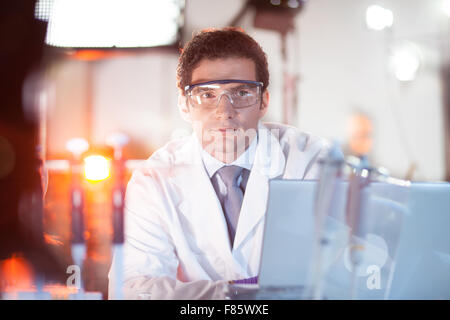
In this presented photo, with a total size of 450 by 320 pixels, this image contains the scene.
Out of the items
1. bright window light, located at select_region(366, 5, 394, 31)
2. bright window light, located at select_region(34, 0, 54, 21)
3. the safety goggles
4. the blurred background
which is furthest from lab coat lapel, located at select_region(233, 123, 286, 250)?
bright window light, located at select_region(34, 0, 54, 21)

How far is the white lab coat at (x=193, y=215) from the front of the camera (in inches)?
47.1

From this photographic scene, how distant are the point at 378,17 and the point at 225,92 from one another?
3.23 ft

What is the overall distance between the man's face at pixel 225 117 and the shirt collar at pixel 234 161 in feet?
0.06

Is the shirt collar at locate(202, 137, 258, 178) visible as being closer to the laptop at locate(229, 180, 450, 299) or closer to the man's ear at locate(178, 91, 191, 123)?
the man's ear at locate(178, 91, 191, 123)

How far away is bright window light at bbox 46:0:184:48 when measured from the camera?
1462mm

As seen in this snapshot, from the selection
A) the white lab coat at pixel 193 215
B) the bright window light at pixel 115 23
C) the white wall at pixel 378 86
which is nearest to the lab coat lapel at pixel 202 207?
the white lab coat at pixel 193 215

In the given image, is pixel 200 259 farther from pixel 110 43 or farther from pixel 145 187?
pixel 110 43

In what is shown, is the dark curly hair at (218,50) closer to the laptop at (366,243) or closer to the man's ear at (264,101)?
the man's ear at (264,101)

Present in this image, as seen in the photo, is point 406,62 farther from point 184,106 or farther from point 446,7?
point 184,106

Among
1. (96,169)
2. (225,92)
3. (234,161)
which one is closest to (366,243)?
(234,161)

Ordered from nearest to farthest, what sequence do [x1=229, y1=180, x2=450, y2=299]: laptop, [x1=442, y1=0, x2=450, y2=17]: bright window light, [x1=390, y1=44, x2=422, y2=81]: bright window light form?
1. [x1=229, y1=180, x2=450, y2=299]: laptop
2. [x1=442, y1=0, x2=450, y2=17]: bright window light
3. [x1=390, y1=44, x2=422, y2=81]: bright window light

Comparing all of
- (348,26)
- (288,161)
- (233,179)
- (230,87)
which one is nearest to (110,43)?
(230,87)

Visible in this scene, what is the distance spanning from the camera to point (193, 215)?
4.17 feet

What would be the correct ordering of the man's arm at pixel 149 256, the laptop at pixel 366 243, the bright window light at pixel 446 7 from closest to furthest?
Result: the laptop at pixel 366 243, the man's arm at pixel 149 256, the bright window light at pixel 446 7
